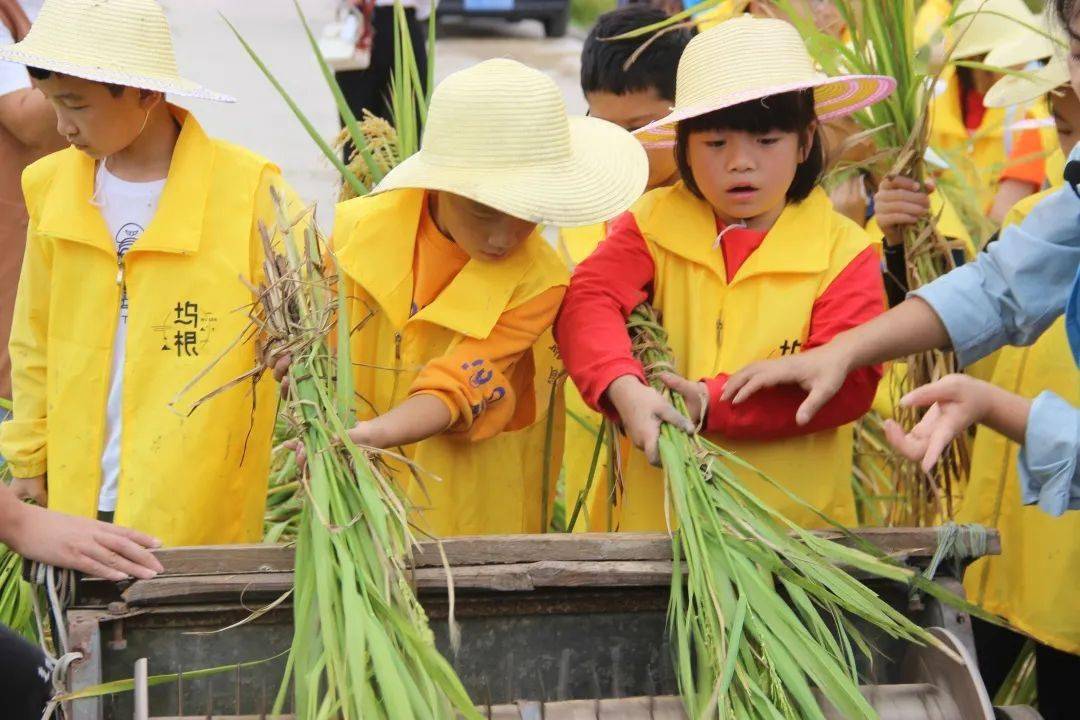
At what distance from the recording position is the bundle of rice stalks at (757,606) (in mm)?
2018

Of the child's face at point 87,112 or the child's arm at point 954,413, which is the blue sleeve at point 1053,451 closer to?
the child's arm at point 954,413

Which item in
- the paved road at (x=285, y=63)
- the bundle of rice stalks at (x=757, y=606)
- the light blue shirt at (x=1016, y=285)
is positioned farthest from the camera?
the paved road at (x=285, y=63)

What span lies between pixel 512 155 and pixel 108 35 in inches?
33.9

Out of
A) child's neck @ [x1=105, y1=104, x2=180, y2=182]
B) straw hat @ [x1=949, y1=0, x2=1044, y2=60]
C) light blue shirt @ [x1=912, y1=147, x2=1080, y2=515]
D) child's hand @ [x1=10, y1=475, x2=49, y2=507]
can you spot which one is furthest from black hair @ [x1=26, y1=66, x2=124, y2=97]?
straw hat @ [x1=949, y1=0, x2=1044, y2=60]

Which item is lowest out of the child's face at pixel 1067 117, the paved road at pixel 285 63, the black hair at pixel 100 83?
the child's face at pixel 1067 117

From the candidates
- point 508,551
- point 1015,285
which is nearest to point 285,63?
point 1015,285

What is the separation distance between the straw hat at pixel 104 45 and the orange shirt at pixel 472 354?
0.60 meters

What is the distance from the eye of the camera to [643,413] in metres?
2.52

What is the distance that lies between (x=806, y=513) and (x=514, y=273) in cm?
70

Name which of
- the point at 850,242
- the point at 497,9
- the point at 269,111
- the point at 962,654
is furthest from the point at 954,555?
the point at 497,9

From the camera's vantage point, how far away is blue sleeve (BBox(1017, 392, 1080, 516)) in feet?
7.08

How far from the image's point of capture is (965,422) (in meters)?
2.16

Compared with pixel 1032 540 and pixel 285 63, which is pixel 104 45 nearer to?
pixel 1032 540

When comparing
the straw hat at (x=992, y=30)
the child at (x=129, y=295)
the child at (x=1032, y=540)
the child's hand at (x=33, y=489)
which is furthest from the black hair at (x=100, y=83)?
the straw hat at (x=992, y=30)
